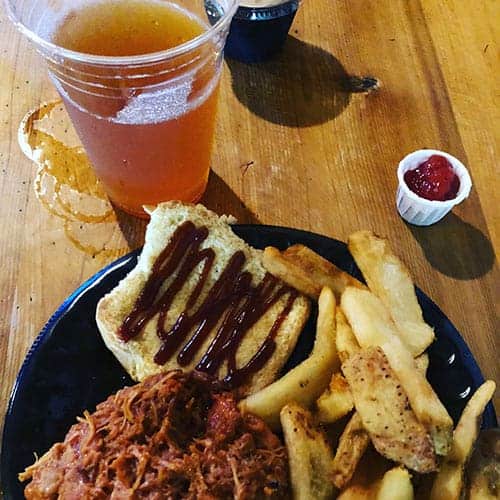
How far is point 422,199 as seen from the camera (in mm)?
2062

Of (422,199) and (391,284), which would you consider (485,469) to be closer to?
Result: (391,284)

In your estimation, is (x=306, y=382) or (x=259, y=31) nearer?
(x=306, y=382)

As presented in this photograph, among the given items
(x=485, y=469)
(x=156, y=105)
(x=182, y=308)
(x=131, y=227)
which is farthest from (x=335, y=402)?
(x=131, y=227)

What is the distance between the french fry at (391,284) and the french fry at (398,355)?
2.5 inches

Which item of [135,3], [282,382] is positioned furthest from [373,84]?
[282,382]

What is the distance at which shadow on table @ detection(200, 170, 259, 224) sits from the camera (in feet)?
7.09

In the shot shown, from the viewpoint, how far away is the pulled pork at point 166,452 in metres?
1.30

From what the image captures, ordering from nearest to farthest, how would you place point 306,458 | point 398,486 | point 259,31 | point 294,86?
point 398,486
point 306,458
point 259,31
point 294,86

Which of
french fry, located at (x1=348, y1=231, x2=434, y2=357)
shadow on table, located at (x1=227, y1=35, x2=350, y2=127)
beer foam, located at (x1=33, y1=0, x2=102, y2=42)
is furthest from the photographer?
shadow on table, located at (x1=227, y1=35, x2=350, y2=127)

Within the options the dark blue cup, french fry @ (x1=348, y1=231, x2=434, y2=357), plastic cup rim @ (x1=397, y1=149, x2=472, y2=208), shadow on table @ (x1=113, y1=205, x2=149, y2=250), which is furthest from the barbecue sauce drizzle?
the dark blue cup

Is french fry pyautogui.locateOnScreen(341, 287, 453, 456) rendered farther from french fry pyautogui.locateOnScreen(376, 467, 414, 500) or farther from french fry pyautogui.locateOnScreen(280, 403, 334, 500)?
french fry pyautogui.locateOnScreen(280, 403, 334, 500)

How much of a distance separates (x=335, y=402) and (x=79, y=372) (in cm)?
69

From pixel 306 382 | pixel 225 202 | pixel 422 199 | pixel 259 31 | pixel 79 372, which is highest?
pixel 259 31

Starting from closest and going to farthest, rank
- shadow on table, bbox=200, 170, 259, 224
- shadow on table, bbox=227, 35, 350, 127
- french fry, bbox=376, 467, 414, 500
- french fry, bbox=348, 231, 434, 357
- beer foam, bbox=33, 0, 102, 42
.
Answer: french fry, bbox=376, 467, 414, 500, french fry, bbox=348, 231, 434, 357, beer foam, bbox=33, 0, 102, 42, shadow on table, bbox=200, 170, 259, 224, shadow on table, bbox=227, 35, 350, 127
